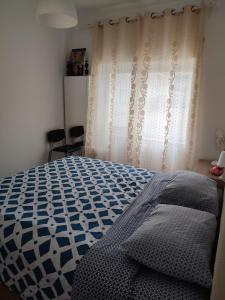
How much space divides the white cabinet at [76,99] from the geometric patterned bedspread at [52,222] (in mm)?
1752

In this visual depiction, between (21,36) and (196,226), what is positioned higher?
(21,36)

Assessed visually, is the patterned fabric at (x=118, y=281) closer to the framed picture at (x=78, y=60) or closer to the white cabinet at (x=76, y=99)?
the white cabinet at (x=76, y=99)

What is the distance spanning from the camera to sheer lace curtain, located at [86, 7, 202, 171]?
9.50ft

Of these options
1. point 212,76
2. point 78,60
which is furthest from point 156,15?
point 78,60

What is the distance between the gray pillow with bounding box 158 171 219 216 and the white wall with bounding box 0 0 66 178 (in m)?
Result: 2.41

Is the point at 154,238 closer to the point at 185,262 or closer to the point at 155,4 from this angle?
the point at 185,262

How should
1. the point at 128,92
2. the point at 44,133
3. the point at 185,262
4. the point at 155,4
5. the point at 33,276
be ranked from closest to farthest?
1. the point at 185,262
2. the point at 33,276
3. the point at 155,4
4. the point at 128,92
5. the point at 44,133

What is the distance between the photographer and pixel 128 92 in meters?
3.31

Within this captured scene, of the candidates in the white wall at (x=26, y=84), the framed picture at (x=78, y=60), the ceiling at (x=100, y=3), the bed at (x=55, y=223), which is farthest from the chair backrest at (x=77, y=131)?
the ceiling at (x=100, y=3)

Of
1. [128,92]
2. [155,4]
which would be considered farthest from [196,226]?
[155,4]

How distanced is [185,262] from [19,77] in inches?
122

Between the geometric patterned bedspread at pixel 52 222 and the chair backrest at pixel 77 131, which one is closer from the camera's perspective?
the geometric patterned bedspread at pixel 52 222

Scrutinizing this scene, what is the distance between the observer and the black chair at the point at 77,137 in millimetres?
3871

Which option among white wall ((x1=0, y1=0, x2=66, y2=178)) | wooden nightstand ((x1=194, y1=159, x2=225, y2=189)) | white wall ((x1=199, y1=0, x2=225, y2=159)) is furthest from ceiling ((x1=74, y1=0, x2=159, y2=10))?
wooden nightstand ((x1=194, y1=159, x2=225, y2=189))
